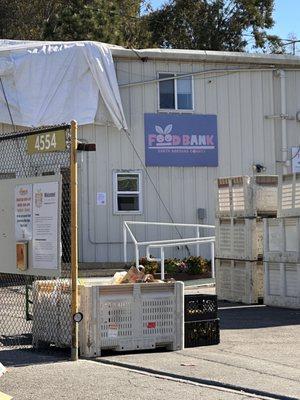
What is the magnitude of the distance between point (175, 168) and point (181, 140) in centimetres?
79

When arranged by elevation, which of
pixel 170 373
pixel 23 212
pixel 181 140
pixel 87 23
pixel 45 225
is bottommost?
pixel 170 373

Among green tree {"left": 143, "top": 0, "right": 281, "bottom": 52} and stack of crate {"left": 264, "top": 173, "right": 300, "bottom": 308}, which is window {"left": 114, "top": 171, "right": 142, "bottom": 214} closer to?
stack of crate {"left": 264, "top": 173, "right": 300, "bottom": 308}

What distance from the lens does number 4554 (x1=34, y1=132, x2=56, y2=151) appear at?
31.5 feet

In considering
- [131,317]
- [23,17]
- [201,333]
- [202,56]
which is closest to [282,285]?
[201,333]

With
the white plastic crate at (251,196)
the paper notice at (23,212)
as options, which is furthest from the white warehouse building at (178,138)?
the paper notice at (23,212)

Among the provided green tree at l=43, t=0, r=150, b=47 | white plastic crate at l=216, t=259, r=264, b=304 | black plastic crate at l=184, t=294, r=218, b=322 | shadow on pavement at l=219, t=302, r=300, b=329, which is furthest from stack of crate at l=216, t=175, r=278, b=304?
green tree at l=43, t=0, r=150, b=47

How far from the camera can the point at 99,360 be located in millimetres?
9312

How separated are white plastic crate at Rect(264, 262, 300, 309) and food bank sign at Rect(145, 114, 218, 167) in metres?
7.90

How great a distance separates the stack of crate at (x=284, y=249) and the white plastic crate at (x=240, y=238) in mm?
494

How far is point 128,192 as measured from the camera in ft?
70.4

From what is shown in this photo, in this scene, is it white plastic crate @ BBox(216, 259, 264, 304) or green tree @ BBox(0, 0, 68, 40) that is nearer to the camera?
white plastic crate @ BBox(216, 259, 264, 304)

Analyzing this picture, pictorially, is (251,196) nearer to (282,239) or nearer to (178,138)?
(282,239)

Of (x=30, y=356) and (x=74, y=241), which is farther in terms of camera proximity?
(x=30, y=356)

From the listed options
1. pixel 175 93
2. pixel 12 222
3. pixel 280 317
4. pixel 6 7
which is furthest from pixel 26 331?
pixel 6 7
